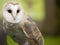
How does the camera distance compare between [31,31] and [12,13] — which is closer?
[12,13]

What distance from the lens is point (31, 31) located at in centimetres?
83

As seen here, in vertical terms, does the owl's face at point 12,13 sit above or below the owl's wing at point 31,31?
above

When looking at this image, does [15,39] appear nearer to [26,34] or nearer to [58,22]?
[26,34]

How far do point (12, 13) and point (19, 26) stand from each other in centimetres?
8

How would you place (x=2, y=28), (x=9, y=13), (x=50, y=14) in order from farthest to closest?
(x=50, y=14) < (x=2, y=28) < (x=9, y=13)

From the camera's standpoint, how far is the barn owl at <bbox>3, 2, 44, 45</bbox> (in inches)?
28.9

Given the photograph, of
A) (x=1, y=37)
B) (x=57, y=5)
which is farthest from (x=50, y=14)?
(x=1, y=37)

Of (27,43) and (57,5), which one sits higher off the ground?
(27,43)

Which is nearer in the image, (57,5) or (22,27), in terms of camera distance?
(22,27)

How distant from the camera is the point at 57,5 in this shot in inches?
132

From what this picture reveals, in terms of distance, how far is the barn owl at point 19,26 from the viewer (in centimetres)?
73

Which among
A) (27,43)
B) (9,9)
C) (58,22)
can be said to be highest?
(9,9)

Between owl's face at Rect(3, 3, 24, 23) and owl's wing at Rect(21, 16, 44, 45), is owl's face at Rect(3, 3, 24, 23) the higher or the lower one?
the higher one

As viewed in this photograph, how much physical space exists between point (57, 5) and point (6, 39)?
8.32ft
